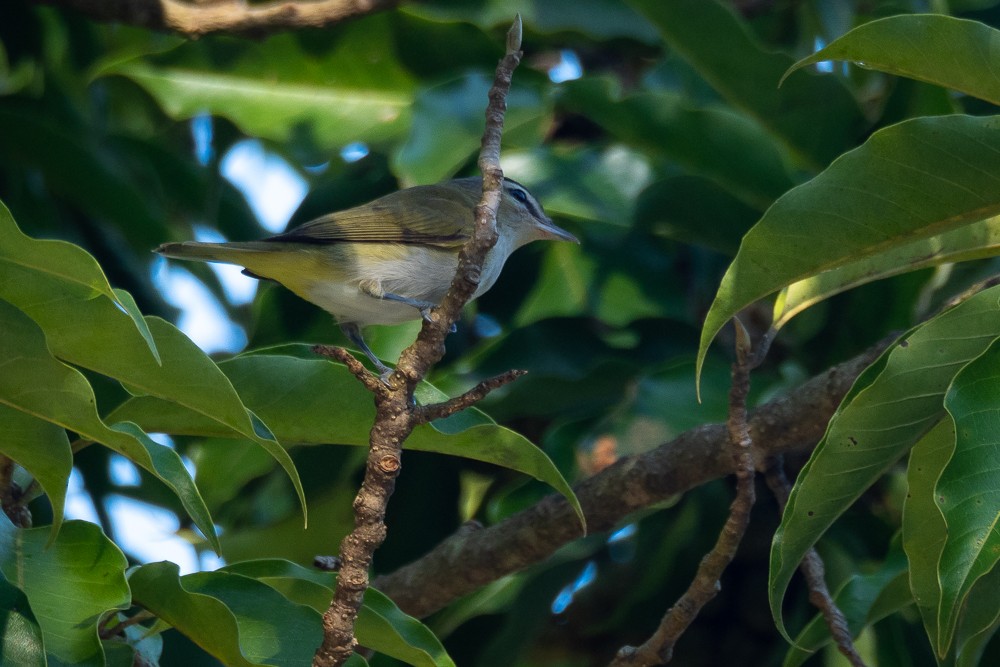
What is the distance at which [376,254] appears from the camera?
141 inches

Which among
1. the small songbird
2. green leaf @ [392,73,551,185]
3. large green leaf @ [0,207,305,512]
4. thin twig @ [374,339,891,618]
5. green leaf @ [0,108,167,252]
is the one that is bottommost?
thin twig @ [374,339,891,618]

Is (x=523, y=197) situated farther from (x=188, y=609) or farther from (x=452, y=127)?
(x=188, y=609)

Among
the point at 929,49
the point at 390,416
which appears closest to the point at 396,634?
the point at 390,416

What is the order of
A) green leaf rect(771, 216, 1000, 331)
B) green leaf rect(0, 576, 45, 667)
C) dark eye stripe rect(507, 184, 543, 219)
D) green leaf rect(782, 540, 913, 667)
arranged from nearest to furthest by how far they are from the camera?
1. green leaf rect(0, 576, 45, 667)
2. green leaf rect(771, 216, 1000, 331)
3. green leaf rect(782, 540, 913, 667)
4. dark eye stripe rect(507, 184, 543, 219)

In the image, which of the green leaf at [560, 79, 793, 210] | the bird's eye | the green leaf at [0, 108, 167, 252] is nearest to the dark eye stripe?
the bird's eye

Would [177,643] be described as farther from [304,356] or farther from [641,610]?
[641,610]

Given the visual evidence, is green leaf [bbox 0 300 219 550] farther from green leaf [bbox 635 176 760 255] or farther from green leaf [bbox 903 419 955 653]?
green leaf [bbox 635 176 760 255]

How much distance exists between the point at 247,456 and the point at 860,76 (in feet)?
9.33

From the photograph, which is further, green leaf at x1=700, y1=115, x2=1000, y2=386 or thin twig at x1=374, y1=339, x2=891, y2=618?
thin twig at x1=374, y1=339, x2=891, y2=618

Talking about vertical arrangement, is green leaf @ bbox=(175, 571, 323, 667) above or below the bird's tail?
below

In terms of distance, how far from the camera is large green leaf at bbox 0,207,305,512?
193 cm

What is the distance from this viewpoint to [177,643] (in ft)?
8.83

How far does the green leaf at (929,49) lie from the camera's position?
6.69 feet

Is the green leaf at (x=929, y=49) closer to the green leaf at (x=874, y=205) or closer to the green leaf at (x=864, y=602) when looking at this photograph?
the green leaf at (x=874, y=205)
